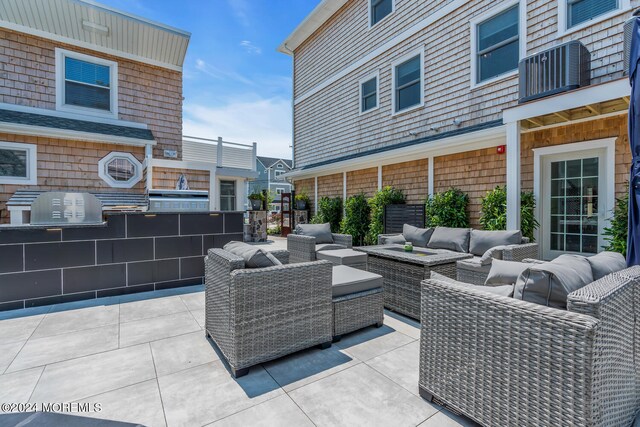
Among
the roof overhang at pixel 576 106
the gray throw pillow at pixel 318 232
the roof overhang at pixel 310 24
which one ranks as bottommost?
the gray throw pillow at pixel 318 232

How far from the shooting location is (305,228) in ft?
20.0

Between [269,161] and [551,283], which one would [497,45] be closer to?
[551,283]

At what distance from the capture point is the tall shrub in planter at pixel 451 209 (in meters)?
6.01

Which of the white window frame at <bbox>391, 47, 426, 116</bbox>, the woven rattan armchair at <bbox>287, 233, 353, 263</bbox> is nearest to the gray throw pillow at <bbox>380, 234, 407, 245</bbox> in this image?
the woven rattan armchair at <bbox>287, 233, 353, 263</bbox>

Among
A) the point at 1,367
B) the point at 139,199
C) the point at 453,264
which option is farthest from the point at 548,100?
the point at 139,199

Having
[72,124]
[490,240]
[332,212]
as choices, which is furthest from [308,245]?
[72,124]

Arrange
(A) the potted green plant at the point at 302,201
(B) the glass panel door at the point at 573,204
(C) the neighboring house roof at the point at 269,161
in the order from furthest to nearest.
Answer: (C) the neighboring house roof at the point at 269,161, (A) the potted green plant at the point at 302,201, (B) the glass panel door at the point at 573,204

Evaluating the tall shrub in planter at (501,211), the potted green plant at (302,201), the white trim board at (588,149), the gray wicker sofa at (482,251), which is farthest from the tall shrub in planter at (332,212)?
the white trim board at (588,149)

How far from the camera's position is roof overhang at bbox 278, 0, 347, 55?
9.27 m

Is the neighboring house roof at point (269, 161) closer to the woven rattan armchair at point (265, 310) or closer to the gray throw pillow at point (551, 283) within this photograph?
the woven rattan armchair at point (265, 310)

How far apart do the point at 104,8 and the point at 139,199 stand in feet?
15.0

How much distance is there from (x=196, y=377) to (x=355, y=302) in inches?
58.6

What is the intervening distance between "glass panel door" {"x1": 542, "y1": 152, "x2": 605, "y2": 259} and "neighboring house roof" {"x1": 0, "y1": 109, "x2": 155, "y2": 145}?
28.2ft

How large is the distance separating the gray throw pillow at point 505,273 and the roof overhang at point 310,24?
956cm
